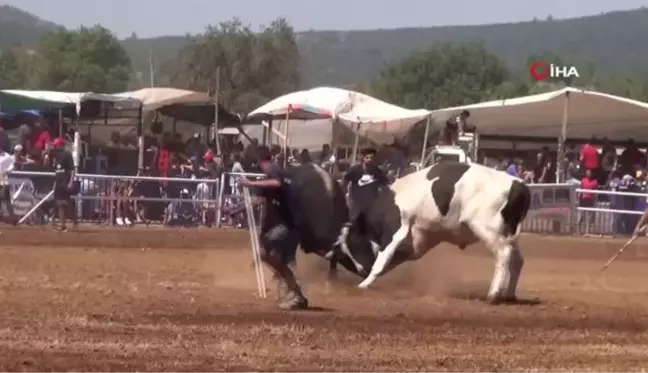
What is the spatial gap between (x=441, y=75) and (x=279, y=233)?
9122 centimetres

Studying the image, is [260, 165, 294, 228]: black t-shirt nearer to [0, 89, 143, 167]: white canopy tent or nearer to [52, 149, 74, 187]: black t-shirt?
[52, 149, 74, 187]: black t-shirt

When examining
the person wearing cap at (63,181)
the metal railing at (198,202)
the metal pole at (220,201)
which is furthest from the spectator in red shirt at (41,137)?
the metal pole at (220,201)

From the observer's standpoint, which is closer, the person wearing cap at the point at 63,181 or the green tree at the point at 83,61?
the person wearing cap at the point at 63,181

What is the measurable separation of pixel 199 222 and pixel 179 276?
36.0ft

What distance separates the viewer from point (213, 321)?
1480cm

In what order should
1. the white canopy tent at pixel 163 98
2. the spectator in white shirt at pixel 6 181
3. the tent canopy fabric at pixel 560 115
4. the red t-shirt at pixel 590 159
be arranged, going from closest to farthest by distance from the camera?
the spectator in white shirt at pixel 6 181, the red t-shirt at pixel 590 159, the tent canopy fabric at pixel 560 115, the white canopy tent at pixel 163 98

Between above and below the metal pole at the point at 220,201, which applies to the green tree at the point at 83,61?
above

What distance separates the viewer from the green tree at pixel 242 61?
75.4m

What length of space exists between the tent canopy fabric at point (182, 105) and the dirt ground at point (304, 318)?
1107 cm

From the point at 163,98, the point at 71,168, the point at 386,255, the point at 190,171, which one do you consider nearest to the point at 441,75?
the point at 163,98

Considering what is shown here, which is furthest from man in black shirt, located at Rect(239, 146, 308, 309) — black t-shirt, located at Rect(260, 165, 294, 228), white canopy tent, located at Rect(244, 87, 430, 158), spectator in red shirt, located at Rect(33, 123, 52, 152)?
white canopy tent, located at Rect(244, 87, 430, 158)

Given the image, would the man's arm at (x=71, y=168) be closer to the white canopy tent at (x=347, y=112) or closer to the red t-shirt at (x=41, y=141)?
the red t-shirt at (x=41, y=141)

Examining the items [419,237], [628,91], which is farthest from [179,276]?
[628,91]

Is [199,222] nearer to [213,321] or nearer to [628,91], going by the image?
[213,321]
